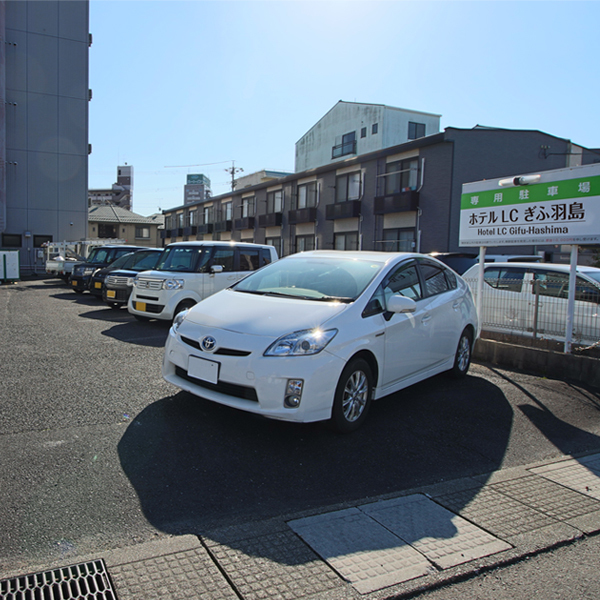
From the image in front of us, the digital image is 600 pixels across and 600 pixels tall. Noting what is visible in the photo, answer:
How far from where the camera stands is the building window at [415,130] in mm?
37094

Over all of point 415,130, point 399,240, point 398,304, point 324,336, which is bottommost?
point 324,336

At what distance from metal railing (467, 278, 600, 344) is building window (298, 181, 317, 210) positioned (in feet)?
69.6

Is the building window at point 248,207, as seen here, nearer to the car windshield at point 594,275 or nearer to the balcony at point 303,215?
the balcony at point 303,215

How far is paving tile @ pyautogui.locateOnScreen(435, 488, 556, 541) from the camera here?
290 cm

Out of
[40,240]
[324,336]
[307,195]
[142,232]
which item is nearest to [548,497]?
[324,336]

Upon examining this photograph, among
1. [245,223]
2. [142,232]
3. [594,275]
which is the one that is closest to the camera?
[594,275]

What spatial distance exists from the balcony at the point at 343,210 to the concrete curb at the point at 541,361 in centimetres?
1767

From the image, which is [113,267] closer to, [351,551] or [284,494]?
[284,494]

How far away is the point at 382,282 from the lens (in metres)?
4.74

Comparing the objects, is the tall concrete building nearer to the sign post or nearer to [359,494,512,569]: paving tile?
the sign post

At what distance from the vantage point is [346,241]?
85.4ft

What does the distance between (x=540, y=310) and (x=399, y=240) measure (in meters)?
15.5

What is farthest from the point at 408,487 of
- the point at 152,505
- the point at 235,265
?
the point at 235,265

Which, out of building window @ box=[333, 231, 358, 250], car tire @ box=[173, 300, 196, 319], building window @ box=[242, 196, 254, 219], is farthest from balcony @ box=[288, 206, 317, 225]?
car tire @ box=[173, 300, 196, 319]
